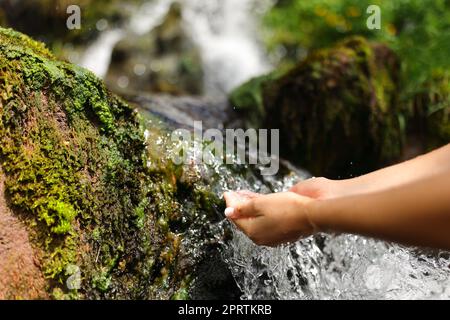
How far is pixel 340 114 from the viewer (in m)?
4.69

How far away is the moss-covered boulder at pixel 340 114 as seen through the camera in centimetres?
470

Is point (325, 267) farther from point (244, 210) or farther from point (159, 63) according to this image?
point (159, 63)

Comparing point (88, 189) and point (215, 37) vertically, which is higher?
point (215, 37)

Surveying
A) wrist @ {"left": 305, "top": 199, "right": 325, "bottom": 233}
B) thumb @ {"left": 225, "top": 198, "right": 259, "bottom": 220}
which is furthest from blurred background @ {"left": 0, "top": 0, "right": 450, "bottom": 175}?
wrist @ {"left": 305, "top": 199, "right": 325, "bottom": 233}

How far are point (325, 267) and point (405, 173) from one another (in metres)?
1.43

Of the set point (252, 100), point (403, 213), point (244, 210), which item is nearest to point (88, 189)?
point (244, 210)

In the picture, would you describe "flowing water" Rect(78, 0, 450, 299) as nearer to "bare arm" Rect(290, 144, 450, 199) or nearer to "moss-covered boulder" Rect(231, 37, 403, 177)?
"bare arm" Rect(290, 144, 450, 199)

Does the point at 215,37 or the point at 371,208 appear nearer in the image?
the point at 371,208

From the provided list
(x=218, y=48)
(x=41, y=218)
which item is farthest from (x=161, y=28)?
(x=41, y=218)

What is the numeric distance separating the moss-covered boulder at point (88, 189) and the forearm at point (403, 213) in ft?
3.75

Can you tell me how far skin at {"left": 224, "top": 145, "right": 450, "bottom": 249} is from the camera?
1699 millimetres

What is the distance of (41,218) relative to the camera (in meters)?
2.39
